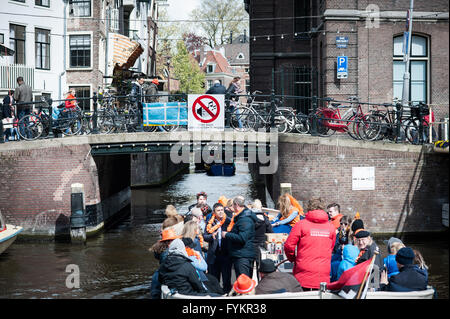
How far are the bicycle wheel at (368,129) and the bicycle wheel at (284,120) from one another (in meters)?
1.96

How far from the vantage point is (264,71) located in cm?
3039

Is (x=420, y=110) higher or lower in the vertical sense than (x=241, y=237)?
higher

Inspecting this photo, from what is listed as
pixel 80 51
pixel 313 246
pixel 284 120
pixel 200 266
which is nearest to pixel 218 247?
pixel 200 266

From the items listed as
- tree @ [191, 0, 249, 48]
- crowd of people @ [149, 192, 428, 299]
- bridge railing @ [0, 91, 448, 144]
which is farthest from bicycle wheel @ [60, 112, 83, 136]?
tree @ [191, 0, 249, 48]

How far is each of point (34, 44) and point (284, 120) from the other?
17101 mm

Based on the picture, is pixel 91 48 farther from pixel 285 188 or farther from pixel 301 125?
pixel 285 188

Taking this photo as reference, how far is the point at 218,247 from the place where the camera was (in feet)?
34.5

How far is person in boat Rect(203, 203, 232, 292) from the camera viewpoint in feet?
33.6

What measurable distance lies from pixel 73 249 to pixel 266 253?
8.60 meters

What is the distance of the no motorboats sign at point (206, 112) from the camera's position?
61.6 ft

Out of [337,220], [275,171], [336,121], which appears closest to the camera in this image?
[337,220]
